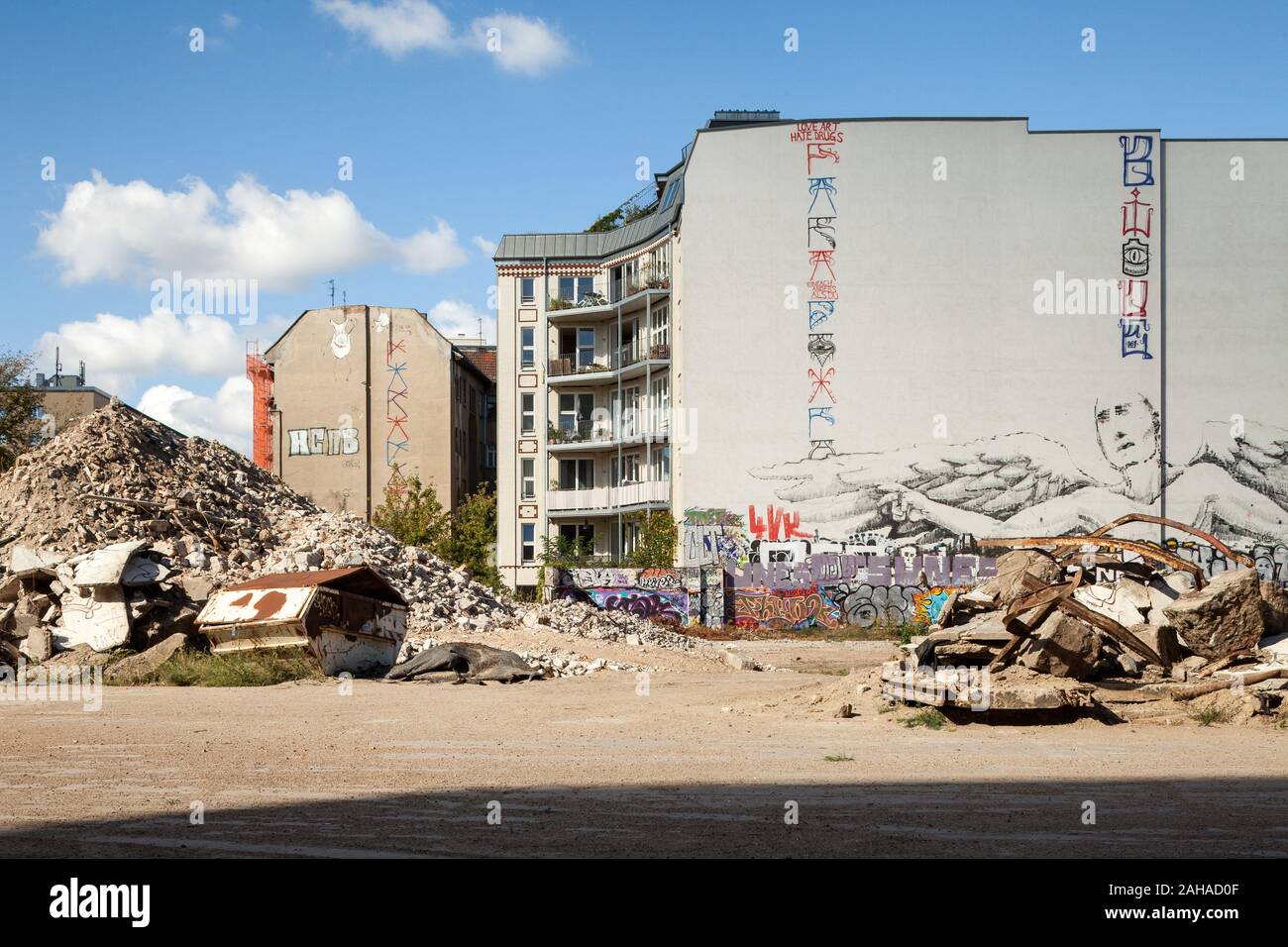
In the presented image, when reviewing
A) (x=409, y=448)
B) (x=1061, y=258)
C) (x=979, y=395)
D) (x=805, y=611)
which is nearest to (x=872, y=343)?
(x=979, y=395)

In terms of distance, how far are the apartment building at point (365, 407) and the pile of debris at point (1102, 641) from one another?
162 ft

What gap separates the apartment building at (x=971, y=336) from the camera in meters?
48.5

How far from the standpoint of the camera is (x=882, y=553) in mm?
47656

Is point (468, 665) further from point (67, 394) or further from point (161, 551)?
point (67, 394)

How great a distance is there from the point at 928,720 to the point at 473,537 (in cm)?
4729

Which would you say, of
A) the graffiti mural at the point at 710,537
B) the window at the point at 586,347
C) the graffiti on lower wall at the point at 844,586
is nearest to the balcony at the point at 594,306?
the window at the point at 586,347

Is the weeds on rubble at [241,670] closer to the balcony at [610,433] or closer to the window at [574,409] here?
the balcony at [610,433]

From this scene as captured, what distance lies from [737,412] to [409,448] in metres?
22.2

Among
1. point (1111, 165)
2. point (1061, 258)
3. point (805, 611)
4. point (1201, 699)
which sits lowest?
point (805, 611)

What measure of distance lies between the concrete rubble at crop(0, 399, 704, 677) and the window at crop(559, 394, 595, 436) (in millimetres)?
22728

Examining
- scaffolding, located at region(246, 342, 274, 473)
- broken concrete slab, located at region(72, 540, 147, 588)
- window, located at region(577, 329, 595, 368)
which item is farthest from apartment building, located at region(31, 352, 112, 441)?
broken concrete slab, located at region(72, 540, 147, 588)

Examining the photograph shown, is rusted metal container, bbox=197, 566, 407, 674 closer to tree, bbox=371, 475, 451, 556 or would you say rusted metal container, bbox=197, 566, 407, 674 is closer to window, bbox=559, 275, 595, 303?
tree, bbox=371, 475, 451, 556

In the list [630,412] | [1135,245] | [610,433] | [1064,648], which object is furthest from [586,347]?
[1064,648]
